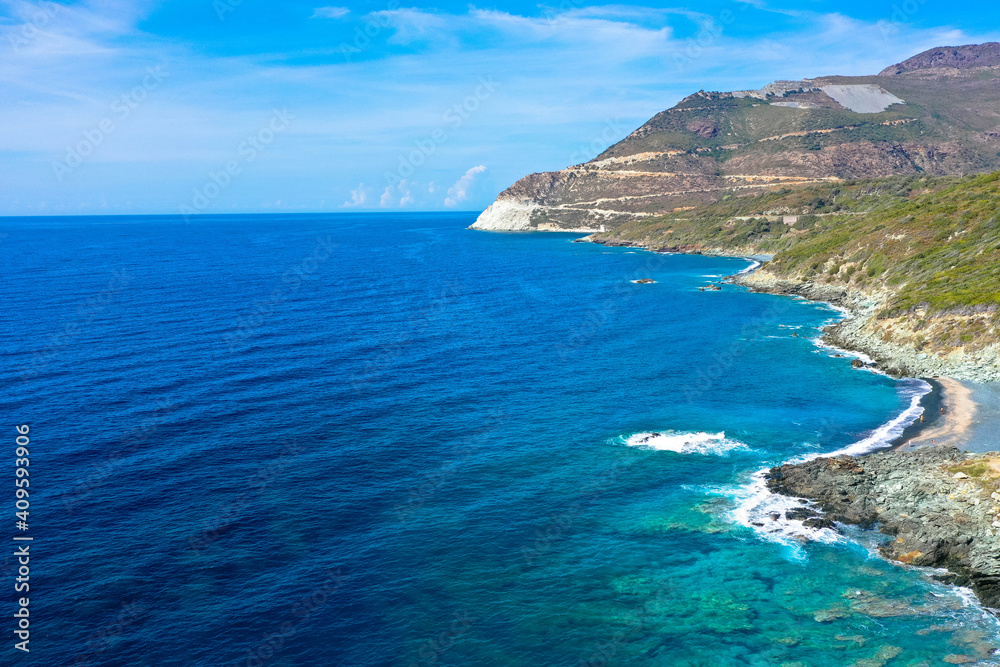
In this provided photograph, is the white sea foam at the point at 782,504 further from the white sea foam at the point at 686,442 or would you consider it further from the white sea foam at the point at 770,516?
the white sea foam at the point at 686,442

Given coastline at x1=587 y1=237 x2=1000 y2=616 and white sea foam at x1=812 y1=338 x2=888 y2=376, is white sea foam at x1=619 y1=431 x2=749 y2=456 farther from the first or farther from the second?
white sea foam at x1=812 y1=338 x2=888 y2=376

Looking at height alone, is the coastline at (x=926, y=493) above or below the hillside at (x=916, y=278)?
below

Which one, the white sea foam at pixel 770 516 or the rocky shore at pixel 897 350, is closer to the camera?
the white sea foam at pixel 770 516

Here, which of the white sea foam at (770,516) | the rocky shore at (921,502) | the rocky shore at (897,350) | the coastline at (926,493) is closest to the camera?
the rocky shore at (921,502)

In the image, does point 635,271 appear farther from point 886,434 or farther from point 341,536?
point 341,536

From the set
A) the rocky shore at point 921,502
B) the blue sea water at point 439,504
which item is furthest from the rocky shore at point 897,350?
the rocky shore at point 921,502

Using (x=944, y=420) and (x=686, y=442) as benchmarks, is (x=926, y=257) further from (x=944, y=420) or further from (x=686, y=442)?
(x=686, y=442)

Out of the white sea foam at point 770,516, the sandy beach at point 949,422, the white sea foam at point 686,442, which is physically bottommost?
the white sea foam at point 770,516

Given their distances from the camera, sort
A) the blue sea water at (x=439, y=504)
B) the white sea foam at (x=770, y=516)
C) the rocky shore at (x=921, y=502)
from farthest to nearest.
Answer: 1. the white sea foam at (x=770, y=516)
2. the rocky shore at (x=921, y=502)
3. the blue sea water at (x=439, y=504)
